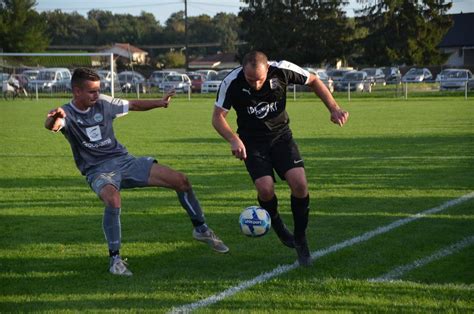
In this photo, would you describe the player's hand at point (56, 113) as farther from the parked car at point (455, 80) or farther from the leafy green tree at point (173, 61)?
the leafy green tree at point (173, 61)

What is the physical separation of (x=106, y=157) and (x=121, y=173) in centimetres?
22

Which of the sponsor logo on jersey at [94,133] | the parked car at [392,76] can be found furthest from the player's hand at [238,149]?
Answer: the parked car at [392,76]

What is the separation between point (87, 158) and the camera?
6.52 m

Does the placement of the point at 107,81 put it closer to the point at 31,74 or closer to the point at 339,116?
the point at 31,74

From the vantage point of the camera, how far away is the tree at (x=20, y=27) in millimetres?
53938

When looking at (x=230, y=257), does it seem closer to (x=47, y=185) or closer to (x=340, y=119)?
(x=340, y=119)

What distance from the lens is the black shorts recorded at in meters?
6.68

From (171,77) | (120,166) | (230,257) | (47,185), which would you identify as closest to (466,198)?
(230,257)

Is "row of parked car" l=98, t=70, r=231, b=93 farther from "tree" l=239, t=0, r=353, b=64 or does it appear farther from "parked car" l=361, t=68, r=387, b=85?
"tree" l=239, t=0, r=353, b=64

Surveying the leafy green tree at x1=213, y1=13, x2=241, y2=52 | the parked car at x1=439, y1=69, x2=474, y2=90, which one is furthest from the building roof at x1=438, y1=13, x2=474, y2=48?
the leafy green tree at x1=213, y1=13, x2=241, y2=52

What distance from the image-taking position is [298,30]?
227 ft

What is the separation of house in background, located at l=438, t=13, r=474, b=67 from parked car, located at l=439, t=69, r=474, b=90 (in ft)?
112

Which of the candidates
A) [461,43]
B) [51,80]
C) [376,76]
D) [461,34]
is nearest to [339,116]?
[51,80]

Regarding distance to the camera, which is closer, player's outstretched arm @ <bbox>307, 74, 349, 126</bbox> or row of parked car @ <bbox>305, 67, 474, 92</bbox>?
player's outstretched arm @ <bbox>307, 74, 349, 126</bbox>
